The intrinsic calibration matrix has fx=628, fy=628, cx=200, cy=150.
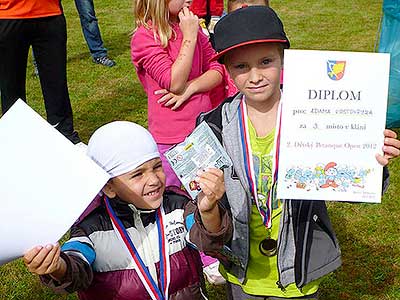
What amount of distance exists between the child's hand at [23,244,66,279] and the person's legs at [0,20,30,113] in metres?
3.18

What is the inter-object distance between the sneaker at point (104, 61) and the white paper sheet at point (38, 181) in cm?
623

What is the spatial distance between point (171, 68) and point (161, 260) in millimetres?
1058

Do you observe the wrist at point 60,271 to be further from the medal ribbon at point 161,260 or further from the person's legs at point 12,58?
the person's legs at point 12,58

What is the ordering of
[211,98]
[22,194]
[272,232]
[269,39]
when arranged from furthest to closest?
[211,98], [272,232], [269,39], [22,194]

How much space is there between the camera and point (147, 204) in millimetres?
2016

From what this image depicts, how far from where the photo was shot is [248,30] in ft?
6.62

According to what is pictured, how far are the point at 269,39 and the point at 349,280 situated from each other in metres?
1.83

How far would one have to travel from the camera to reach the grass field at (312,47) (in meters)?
3.37

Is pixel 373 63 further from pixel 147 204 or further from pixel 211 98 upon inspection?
pixel 211 98

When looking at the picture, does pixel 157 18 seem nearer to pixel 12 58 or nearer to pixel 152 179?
pixel 152 179

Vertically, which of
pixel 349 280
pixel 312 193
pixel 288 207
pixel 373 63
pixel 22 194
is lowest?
pixel 349 280

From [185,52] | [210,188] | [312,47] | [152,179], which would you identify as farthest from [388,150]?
[312,47]

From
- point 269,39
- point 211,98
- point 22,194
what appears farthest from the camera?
point 211,98

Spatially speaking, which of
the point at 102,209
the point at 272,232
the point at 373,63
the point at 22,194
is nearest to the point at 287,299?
the point at 272,232
